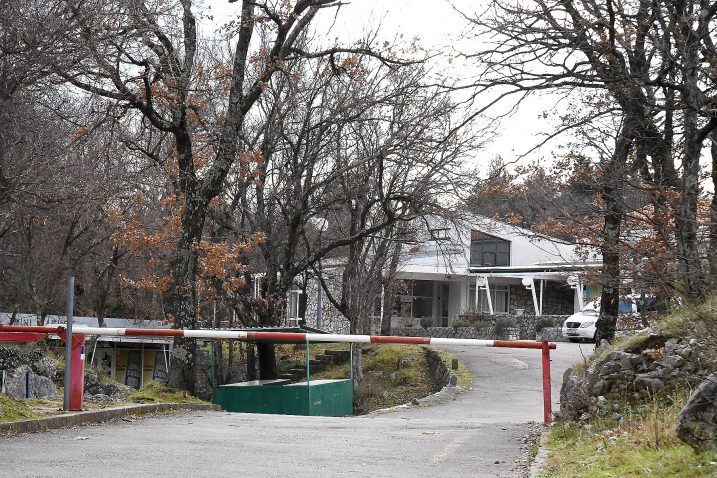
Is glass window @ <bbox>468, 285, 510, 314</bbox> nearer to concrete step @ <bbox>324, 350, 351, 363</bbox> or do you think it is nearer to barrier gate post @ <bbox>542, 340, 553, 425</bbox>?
concrete step @ <bbox>324, 350, 351, 363</bbox>

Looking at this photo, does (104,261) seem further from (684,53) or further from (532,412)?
(684,53)

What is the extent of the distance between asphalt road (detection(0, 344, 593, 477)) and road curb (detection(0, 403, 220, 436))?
19 centimetres

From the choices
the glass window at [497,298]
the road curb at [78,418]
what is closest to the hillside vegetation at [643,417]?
the road curb at [78,418]

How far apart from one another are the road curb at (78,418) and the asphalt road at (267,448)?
0.63 feet

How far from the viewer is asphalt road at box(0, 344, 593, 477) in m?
7.50

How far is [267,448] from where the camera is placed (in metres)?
8.94

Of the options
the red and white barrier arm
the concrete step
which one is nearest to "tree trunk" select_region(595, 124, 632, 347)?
the red and white barrier arm

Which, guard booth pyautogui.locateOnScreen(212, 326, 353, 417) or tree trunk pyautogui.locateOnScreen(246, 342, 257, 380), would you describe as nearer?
guard booth pyautogui.locateOnScreen(212, 326, 353, 417)

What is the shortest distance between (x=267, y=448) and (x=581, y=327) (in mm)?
32771

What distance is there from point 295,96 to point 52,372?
33.5 ft

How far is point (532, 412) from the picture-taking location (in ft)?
60.5

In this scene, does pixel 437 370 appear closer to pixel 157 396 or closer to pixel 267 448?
pixel 157 396

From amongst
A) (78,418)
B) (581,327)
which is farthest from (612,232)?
(581,327)

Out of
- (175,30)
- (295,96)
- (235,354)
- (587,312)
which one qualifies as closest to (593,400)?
(175,30)
